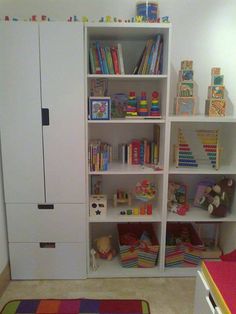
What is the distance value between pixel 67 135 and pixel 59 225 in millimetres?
707

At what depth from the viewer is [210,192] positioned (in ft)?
7.85

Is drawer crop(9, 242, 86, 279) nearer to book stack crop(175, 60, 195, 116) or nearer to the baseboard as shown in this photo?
the baseboard

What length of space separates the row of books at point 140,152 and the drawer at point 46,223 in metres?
0.55

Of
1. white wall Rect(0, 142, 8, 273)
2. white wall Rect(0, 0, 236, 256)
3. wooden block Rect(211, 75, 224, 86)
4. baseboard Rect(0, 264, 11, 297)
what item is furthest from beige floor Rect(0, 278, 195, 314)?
wooden block Rect(211, 75, 224, 86)

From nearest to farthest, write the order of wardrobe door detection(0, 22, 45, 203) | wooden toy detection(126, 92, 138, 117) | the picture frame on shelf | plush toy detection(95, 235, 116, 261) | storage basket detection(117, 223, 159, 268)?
1. wardrobe door detection(0, 22, 45, 203)
2. the picture frame on shelf
3. wooden toy detection(126, 92, 138, 117)
4. storage basket detection(117, 223, 159, 268)
5. plush toy detection(95, 235, 116, 261)

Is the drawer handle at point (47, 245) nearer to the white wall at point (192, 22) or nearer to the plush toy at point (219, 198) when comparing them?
the plush toy at point (219, 198)

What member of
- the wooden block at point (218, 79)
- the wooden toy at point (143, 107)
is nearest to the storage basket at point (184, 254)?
the wooden toy at point (143, 107)

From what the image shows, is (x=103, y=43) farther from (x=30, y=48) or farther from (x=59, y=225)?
(x=59, y=225)

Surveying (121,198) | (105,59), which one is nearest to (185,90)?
(105,59)

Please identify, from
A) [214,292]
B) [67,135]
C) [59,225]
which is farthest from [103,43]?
[214,292]

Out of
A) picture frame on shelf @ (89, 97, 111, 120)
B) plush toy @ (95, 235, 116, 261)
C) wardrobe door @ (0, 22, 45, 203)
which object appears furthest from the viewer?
plush toy @ (95, 235, 116, 261)

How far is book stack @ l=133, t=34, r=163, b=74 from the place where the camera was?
6.89 ft

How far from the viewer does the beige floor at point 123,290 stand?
201 centimetres

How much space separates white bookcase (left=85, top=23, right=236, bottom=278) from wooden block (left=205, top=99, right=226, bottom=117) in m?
0.10
